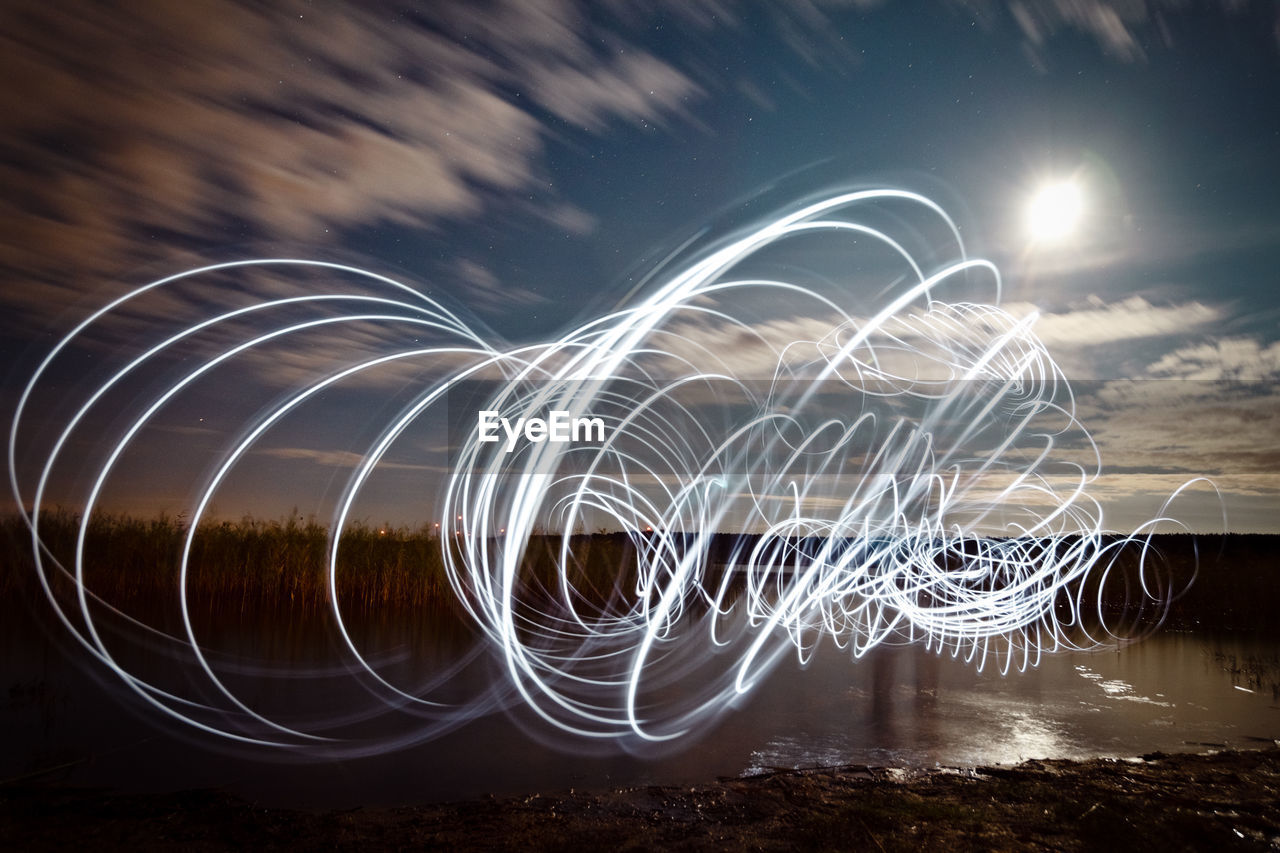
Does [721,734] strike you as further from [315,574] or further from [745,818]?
[315,574]

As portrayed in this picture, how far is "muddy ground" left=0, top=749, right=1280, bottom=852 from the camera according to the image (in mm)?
4723

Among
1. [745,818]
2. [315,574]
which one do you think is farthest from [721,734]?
[315,574]

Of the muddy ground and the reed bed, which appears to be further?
the reed bed

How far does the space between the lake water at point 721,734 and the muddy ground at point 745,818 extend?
628mm

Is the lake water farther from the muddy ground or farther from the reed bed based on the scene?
the reed bed

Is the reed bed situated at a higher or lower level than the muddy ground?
higher

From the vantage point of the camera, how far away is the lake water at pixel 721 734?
6.28 m

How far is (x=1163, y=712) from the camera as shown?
30.3 ft

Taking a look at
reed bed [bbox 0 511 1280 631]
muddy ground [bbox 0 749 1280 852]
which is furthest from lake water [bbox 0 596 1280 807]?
reed bed [bbox 0 511 1280 631]

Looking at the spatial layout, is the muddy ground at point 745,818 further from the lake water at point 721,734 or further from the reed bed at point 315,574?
the reed bed at point 315,574

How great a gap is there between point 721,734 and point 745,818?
2.69 metres

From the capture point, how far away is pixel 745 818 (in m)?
5.12

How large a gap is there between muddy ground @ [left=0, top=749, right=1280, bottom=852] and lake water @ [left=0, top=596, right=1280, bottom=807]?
628 mm

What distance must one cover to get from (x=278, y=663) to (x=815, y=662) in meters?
7.19
